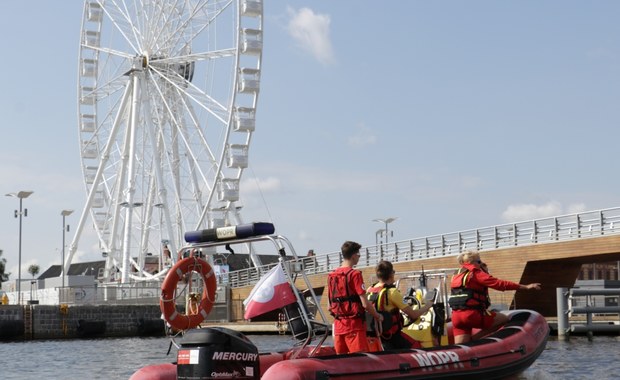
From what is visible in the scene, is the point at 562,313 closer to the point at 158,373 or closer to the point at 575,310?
the point at 575,310

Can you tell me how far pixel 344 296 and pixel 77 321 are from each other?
32.3m

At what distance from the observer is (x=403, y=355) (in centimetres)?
1238

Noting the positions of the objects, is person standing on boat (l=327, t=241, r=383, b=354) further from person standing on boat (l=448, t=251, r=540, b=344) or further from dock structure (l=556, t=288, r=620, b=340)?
dock structure (l=556, t=288, r=620, b=340)

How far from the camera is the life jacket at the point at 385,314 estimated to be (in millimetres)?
12570

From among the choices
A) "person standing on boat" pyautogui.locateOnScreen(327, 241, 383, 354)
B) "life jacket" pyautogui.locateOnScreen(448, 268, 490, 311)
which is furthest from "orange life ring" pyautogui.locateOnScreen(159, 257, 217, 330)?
"life jacket" pyautogui.locateOnScreen(448, 268, 490, 311)

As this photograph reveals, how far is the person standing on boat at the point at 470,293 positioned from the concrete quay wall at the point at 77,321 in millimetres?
29299

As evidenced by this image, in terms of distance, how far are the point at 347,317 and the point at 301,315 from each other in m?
0.59

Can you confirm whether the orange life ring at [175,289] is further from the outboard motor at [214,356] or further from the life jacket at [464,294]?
the life jacket at [464,294]

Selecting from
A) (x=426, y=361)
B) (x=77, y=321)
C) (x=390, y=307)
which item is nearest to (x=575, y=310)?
(x=426, y=361)

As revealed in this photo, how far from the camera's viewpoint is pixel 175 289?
41.1 feet

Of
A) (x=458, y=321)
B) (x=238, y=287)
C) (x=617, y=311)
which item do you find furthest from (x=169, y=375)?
(x=238, y=287)

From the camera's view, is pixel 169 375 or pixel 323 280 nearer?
pixel 169 375

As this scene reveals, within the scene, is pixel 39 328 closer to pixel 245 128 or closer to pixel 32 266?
pixel 245 128

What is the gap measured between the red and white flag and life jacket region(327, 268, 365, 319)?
19.9 inches
